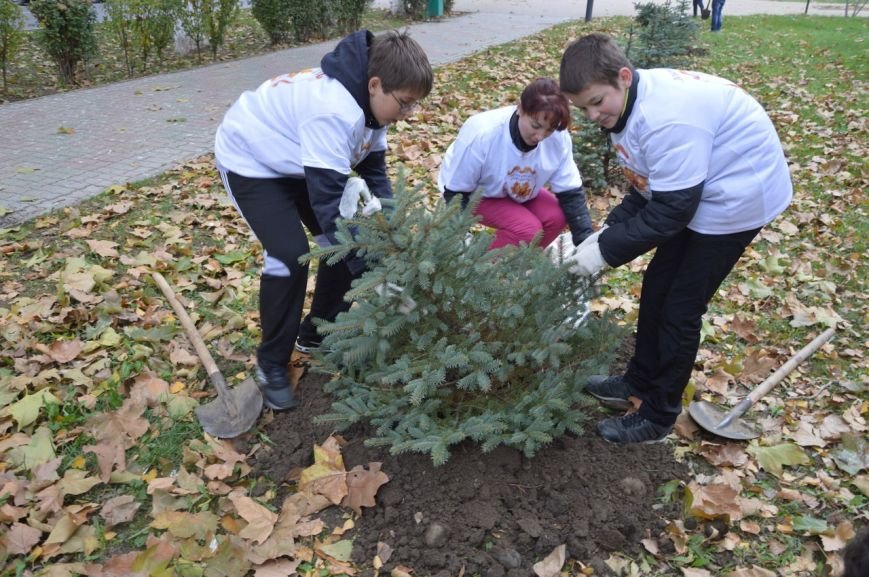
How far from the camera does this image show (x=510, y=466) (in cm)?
261

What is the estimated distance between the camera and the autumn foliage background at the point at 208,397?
2434 mm

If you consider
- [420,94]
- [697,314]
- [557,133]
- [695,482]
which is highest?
[420,94]

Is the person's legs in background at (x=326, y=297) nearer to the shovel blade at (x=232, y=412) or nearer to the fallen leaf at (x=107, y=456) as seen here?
the shovel blade at (x=232, y=412)

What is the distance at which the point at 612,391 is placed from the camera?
3156mm

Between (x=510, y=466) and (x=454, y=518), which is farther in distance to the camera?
(x=510, y=466)

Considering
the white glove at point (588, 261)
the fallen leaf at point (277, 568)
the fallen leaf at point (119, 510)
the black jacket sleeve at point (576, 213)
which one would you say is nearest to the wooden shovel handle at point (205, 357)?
the fallen leaf at point (119, 510)

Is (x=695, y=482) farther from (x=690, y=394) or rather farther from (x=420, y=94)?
(x=420, y=94)

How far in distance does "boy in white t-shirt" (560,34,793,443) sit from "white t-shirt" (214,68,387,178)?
2.68 feet

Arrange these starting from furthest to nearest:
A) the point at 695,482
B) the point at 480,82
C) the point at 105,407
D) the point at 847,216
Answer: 1. the point at 480,82
2. the point at 847,216
3. the point at 105,407
4. the point at 695,482

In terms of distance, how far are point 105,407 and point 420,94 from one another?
201cm

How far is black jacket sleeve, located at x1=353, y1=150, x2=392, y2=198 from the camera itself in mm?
3105

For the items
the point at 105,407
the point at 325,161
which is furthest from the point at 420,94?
the point at 105,407

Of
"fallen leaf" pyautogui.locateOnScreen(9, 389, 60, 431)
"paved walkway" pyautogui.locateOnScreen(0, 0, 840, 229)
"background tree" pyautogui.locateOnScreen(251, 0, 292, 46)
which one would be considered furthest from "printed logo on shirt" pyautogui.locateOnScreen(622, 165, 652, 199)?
"background tree" pyautogui.locateOnScreen(251, 0, 292, 46)

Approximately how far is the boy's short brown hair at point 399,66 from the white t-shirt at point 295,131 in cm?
15
